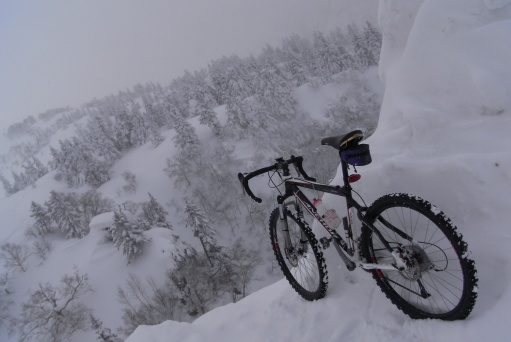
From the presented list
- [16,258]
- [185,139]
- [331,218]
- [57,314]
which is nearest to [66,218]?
[16,258]

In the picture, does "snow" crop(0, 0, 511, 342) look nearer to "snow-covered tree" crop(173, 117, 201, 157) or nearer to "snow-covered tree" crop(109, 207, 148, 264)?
"snow-covered tree" crop(109, 207, 148, 264)

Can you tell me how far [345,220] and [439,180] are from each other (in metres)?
1.15

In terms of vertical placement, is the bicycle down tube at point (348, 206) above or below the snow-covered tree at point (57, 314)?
above

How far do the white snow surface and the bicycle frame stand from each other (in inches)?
16.7

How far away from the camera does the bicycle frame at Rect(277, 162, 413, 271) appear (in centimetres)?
278

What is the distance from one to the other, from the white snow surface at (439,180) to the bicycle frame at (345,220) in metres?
0.42

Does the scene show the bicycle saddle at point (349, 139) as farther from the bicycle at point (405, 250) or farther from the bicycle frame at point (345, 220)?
the bicycle frame at point (345, 220)

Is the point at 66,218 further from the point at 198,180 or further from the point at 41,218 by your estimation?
the point at 198,180

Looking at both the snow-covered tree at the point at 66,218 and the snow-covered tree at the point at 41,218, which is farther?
the snow-covered tree at the point at 41,218

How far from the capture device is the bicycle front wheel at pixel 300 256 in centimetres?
369

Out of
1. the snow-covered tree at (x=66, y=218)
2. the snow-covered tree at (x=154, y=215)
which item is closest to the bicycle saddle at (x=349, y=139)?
the snow-covered tree at (x=154, y=215)

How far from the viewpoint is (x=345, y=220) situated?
3.27m

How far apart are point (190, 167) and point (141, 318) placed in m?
31.7

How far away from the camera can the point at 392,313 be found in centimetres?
302
